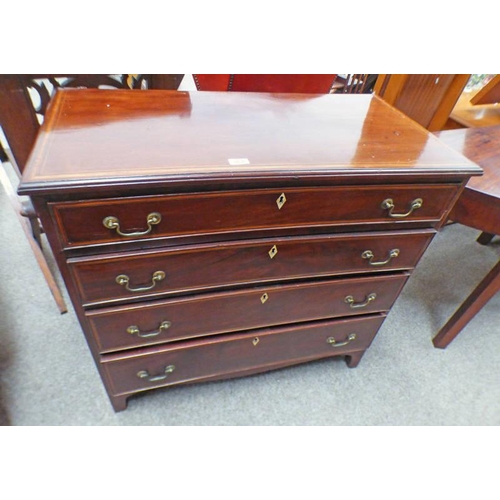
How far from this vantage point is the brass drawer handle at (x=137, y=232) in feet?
1.99

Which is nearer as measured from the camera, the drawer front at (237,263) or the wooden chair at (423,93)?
the drawer front at (237,263)

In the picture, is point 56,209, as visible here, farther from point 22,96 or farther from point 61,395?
point 61,395

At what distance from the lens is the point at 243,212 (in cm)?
69

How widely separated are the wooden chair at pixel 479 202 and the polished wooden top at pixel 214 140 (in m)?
0.34

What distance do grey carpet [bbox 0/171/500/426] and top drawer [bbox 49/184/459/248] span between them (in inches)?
27.4

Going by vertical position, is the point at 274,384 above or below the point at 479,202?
Result: below

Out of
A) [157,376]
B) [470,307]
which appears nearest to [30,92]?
[157,376]

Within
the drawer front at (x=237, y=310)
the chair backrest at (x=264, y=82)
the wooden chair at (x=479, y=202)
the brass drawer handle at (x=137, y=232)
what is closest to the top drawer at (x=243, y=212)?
the brass drawer handle at (x=137, y=232)

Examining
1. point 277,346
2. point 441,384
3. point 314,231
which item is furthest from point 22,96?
point 441,384

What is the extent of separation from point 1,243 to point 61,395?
92 cm

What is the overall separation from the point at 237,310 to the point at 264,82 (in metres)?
0.76

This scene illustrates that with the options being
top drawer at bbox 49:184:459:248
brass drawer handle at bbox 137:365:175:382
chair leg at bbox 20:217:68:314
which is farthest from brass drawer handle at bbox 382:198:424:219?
chair leg at bbox 20:217:68:314

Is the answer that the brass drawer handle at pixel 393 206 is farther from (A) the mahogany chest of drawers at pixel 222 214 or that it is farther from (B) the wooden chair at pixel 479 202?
(B) the wooden chair at pixel 479 202

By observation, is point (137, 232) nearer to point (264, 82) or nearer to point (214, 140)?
point (214, 140)
